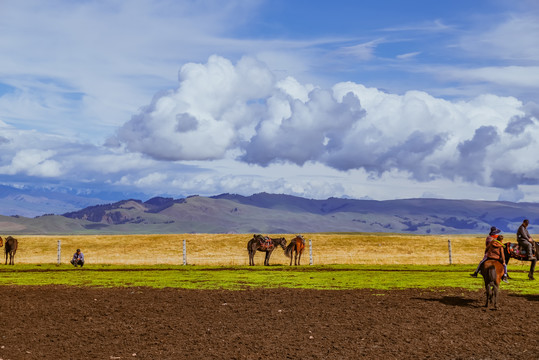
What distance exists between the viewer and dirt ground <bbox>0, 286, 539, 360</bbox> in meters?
15.8

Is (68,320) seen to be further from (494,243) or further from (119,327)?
(494,243)

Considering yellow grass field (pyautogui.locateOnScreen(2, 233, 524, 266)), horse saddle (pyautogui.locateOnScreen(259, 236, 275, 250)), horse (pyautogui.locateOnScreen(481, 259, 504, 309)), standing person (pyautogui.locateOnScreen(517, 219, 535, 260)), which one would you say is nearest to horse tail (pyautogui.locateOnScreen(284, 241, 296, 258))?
horse saddle (pyautogui.locateOnScreen(259, 236, 275, 250))

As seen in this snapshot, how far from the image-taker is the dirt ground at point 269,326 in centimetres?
1577

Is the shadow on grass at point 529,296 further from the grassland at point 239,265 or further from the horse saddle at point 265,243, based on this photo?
the horse saddle at point 265,243

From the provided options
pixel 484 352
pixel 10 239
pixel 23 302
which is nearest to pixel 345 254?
pixel 10 239

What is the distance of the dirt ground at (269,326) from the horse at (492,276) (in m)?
0.59

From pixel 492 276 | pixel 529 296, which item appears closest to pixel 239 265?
pixel 529 296

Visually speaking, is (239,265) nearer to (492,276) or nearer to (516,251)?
(516,251)

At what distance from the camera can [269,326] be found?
1911 centimetres

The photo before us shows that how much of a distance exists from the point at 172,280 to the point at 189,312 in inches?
563

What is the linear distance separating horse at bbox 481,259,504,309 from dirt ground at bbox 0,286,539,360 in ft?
1.92

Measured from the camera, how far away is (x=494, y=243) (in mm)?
22531

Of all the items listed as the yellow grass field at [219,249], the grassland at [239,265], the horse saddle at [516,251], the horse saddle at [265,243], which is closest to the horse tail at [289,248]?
the horse saddle at [265,243]

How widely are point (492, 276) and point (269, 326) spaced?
28.3 feet
